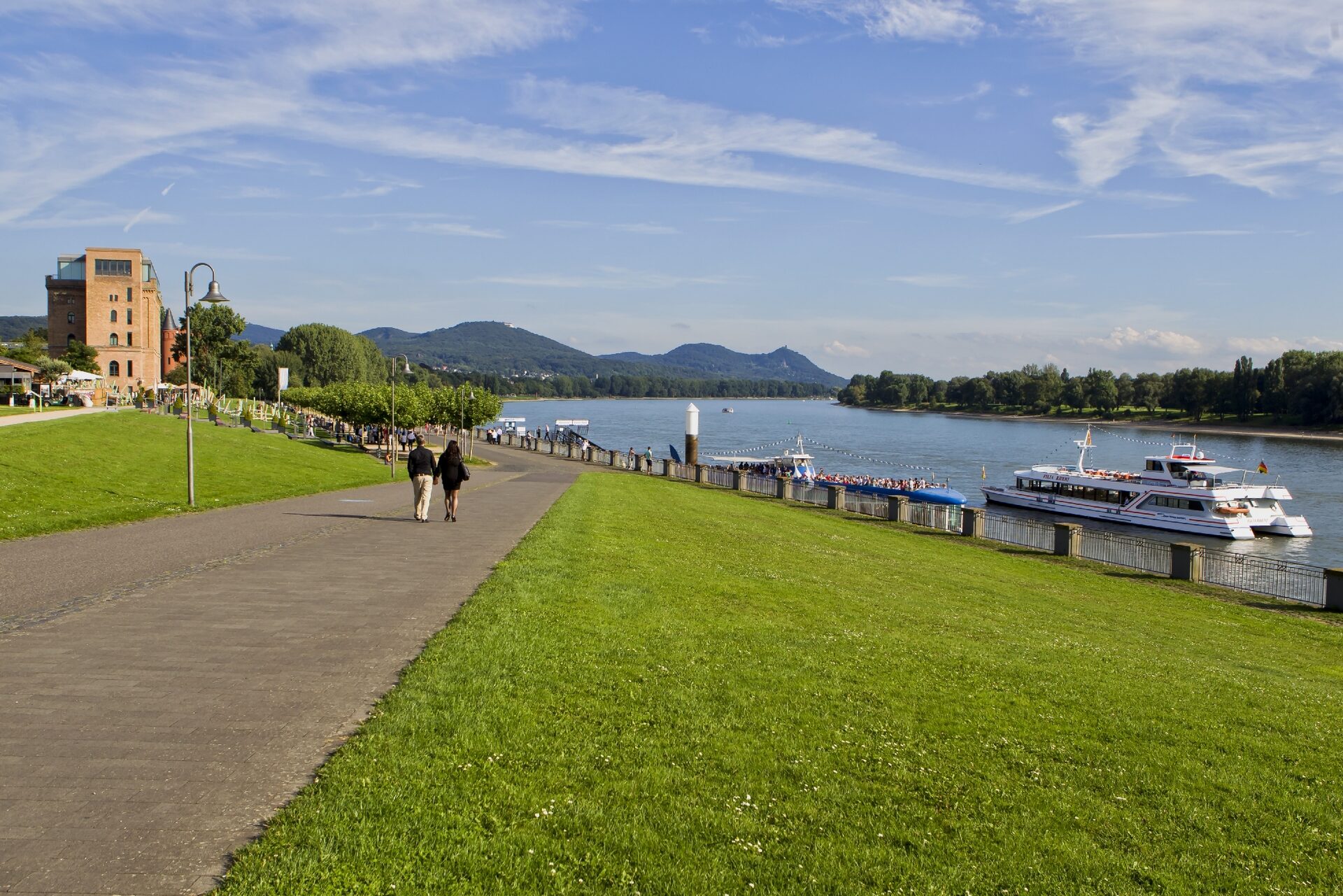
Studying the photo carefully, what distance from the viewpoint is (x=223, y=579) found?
11.6 m

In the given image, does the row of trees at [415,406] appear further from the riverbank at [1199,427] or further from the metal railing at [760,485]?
the riverbank at [1199,427]

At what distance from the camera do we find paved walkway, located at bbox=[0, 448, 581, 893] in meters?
4.80

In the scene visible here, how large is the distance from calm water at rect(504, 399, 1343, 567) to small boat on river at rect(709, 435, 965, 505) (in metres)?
8.81

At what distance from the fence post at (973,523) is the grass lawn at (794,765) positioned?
19.4 metres

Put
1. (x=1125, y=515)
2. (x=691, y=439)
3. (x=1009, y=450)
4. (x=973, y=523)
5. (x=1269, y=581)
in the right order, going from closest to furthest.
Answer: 1. (x=1269, y=581)
2. (x=973, y=523)
3. (x=1125, y=515)
4. (x=691, y=439)
5. (x=1009, y=450)

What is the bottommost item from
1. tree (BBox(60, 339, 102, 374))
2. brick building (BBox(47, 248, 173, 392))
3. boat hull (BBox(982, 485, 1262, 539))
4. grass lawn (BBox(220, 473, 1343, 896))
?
boat hull (BBox(982, 485, 1262, 539))

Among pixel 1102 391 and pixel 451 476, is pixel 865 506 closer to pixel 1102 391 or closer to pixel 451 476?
pixel 451 476

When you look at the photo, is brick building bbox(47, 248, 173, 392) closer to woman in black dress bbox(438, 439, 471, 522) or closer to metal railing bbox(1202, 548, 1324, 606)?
woman in black dress bbox(438, 439, 471, 522)

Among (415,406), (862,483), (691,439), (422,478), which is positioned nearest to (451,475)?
(422,478)

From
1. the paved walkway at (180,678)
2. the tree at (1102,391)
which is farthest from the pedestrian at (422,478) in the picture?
the tree at (1102,391)

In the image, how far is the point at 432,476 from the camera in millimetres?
18844

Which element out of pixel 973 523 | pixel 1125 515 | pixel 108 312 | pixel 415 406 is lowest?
pixel 1125 515

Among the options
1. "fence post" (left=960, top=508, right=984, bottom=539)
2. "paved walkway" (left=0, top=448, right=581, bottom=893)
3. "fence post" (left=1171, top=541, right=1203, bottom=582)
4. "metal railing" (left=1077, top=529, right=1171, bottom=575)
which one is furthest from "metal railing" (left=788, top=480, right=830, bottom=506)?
"paved walkway" (left=0, top=448, right=581, bottom=893)

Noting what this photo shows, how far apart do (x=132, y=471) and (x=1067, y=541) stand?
1057 inches
